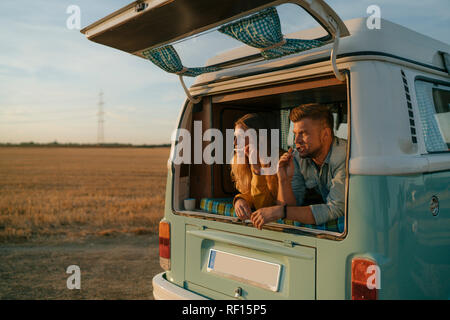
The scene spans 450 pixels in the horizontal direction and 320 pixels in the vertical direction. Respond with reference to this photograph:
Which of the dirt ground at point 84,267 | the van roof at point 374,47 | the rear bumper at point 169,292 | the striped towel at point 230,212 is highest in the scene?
the van roof at point 374,47

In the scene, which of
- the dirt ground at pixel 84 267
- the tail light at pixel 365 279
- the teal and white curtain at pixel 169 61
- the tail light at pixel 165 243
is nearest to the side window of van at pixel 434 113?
the tail light at pixel 365 279

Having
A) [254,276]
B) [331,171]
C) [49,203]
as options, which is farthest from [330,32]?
[49,203]

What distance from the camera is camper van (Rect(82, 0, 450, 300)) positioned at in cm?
196

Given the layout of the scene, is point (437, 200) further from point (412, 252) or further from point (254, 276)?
point (254, 276)

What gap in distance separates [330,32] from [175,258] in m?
2.04

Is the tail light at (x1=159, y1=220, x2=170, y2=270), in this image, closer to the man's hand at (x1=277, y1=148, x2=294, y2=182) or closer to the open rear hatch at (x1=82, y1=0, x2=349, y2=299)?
the open rear hatch at (x1=82, y1=0, x2=349, y2=299)

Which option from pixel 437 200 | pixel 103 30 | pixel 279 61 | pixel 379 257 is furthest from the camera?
pixel 279 61

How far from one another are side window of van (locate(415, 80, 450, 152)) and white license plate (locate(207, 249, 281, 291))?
3.98 feet

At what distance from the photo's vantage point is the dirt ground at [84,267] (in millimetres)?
4785

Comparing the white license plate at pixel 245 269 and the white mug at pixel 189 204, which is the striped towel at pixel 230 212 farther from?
the white license plate at pixel 245 269

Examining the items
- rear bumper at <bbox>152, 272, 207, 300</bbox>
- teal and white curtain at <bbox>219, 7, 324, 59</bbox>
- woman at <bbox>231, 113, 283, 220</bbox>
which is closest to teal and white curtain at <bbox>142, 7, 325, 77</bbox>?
teal and white curtain at <bbox>219, 7, 324, 59</bbox>

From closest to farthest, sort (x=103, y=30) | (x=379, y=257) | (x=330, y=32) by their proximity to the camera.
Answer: (x=379, y=257), (x=330, y=32), (x=103, y=30)

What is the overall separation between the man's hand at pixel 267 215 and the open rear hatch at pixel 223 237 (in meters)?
0.14

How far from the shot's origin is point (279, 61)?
101 inches
